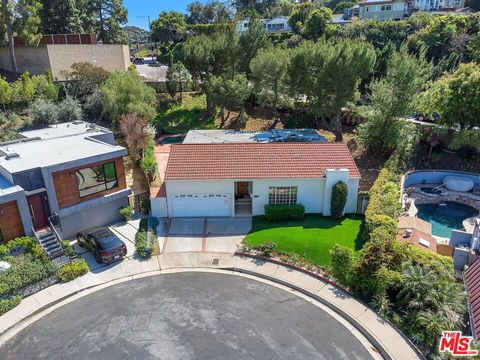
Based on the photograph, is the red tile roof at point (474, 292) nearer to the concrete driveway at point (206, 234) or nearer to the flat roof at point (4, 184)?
the concrete driveway at point (206, 234)

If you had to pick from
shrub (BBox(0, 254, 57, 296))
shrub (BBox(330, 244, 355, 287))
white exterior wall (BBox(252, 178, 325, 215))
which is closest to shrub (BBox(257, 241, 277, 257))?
shrub (BBox(330, 244, 355, 287))

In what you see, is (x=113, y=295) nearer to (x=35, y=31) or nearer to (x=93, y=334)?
(x=93, y=334)

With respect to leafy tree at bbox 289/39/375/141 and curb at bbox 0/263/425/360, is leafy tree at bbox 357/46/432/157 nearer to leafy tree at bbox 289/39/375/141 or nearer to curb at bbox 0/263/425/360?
leafy tree at bbox 289/39/375/141

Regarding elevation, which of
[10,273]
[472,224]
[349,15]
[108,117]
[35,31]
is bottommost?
[472,224]

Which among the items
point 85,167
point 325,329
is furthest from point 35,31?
point 325,329

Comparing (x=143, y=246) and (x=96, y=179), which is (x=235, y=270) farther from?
(x=96, y=179)

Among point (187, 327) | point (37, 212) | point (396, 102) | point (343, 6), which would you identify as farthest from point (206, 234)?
point (343, 6)
